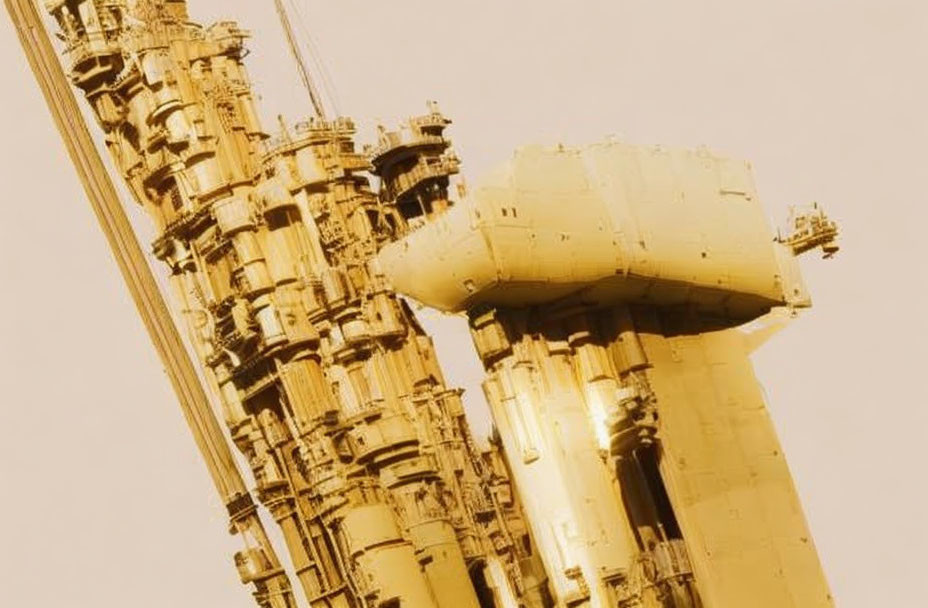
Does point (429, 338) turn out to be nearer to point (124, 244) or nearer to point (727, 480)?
point (124, 244)

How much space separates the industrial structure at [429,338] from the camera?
5269 centimetres

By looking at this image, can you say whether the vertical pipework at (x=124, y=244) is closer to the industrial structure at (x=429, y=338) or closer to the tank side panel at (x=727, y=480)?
the industrial structure at (x=429, y=338)

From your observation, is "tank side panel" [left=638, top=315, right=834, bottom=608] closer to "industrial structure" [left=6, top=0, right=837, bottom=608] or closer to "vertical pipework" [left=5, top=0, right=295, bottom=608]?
"industrial structure" [left=6, top=0, right=837, bottom=608]

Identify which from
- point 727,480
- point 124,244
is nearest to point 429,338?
point 124,244

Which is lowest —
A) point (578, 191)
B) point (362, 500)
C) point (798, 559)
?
point (798, 559)

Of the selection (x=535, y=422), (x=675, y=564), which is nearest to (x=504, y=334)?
(x=535, y=422)

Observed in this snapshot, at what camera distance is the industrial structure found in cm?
5269

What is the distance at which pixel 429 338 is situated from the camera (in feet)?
193

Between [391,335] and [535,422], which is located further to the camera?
[391,335]

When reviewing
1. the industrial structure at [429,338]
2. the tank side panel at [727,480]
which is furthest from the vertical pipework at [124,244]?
the tank side panel at [727,480]

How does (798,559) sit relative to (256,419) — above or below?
below

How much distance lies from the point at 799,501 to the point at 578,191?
6.80 meters

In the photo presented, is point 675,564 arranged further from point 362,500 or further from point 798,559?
point 362,500

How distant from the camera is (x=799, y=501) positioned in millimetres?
54656
